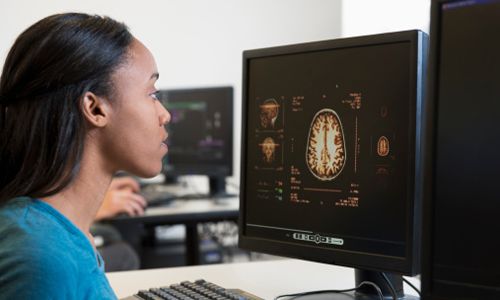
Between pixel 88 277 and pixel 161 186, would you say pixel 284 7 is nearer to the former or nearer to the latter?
pixel 161 186

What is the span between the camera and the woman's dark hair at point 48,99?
2.85 feet

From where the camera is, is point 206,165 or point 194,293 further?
point 206,165

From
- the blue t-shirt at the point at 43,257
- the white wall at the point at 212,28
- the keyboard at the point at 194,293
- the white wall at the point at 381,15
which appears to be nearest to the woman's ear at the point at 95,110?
the blue t-shirt at the point at 43,257

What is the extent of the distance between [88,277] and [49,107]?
0.83 feet

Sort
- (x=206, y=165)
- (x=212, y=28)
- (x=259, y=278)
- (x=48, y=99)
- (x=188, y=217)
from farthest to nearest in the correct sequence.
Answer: (x=212, y=28) → (x=206, y=165) → (x=188, y=217) → (x=259, y=278) → (x=48, y=99)

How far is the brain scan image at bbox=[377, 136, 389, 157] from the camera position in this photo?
1016 mm

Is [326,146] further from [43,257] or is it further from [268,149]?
[43,257]

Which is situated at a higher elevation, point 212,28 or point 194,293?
point 212,28

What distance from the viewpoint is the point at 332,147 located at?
42.6 inches

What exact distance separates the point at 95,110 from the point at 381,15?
9.42 ft

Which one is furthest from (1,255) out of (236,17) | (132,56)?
(236,17)

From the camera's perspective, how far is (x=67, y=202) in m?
0.89

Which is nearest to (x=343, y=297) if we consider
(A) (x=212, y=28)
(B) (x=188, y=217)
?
(B) (x=188, y=217)

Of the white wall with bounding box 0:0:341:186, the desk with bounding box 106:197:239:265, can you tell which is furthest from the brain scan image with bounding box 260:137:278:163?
the white wall with bounding box 0:0:341:186
